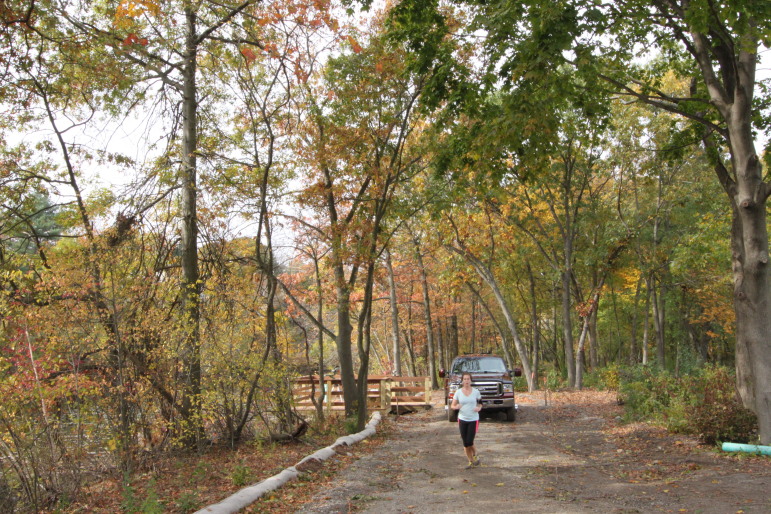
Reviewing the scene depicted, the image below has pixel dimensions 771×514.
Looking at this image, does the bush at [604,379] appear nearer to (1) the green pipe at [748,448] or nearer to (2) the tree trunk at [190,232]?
Result: (1) the green pipe at [748,448]

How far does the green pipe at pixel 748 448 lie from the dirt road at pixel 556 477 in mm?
201

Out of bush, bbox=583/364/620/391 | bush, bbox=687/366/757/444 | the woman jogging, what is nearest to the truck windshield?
bush, bbox=583/364/620/391

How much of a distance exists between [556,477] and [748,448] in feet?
11.0

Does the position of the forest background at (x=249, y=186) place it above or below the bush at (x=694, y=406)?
above

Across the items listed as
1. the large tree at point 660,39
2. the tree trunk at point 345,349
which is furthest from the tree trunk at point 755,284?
the tree trunk at point 345,349

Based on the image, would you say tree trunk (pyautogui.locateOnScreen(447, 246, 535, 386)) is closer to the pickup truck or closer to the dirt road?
the pickup truck

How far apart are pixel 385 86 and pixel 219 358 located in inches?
319

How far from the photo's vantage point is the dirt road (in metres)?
7.11

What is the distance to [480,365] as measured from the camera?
18.4 m

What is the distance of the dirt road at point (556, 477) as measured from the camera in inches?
280

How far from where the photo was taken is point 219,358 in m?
11.3

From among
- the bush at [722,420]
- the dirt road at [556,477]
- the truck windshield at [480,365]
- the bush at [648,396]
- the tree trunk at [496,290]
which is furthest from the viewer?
the tree trunk at [496,290]

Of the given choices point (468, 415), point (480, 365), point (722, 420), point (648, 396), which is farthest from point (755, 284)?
point (480, 365)

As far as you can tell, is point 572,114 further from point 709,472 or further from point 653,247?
point 709,472
